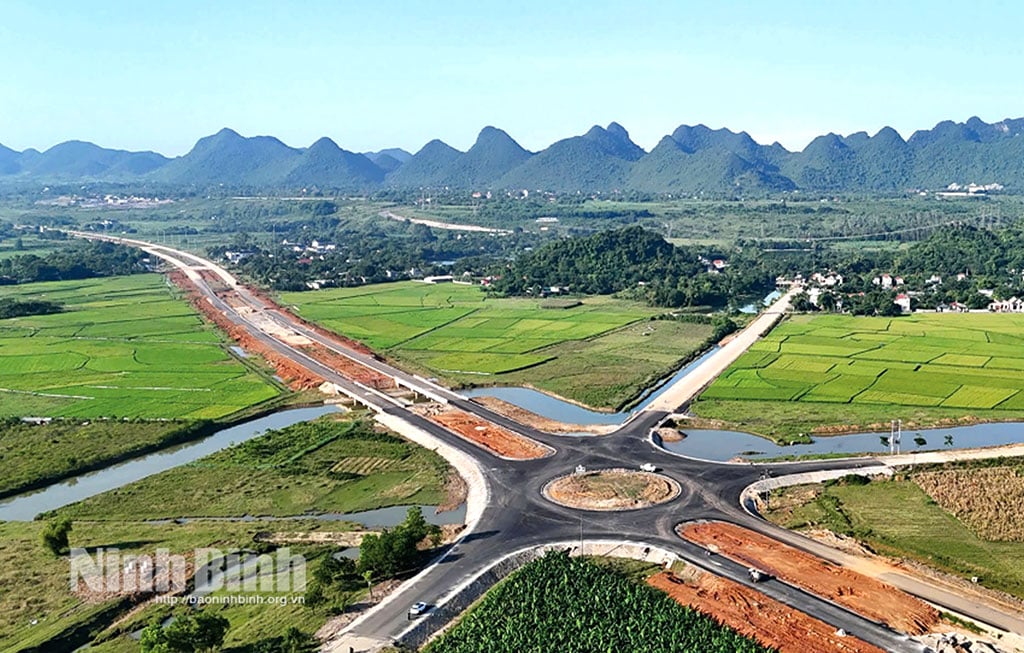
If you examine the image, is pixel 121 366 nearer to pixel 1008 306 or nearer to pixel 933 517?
pixel 933 517

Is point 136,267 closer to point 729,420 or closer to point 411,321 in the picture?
point 411,321

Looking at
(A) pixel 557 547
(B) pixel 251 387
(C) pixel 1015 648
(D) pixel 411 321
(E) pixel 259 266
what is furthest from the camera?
(E) pixel 259 266

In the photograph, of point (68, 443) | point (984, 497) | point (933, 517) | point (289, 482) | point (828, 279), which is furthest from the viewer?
point (828, 279)

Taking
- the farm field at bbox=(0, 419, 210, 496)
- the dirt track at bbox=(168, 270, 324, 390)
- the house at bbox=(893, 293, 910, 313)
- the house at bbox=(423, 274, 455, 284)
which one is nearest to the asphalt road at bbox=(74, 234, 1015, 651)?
the dirt track at bbox=(168, 270, 324, 390)

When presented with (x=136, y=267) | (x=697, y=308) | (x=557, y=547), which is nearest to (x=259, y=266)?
(x=136, y=267)

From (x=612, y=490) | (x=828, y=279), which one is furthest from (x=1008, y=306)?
(x=612, y=490)

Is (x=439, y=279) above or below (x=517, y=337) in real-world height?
above

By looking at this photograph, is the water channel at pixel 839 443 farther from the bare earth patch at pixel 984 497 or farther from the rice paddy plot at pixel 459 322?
the rice paddy plot at pixel 459 322
